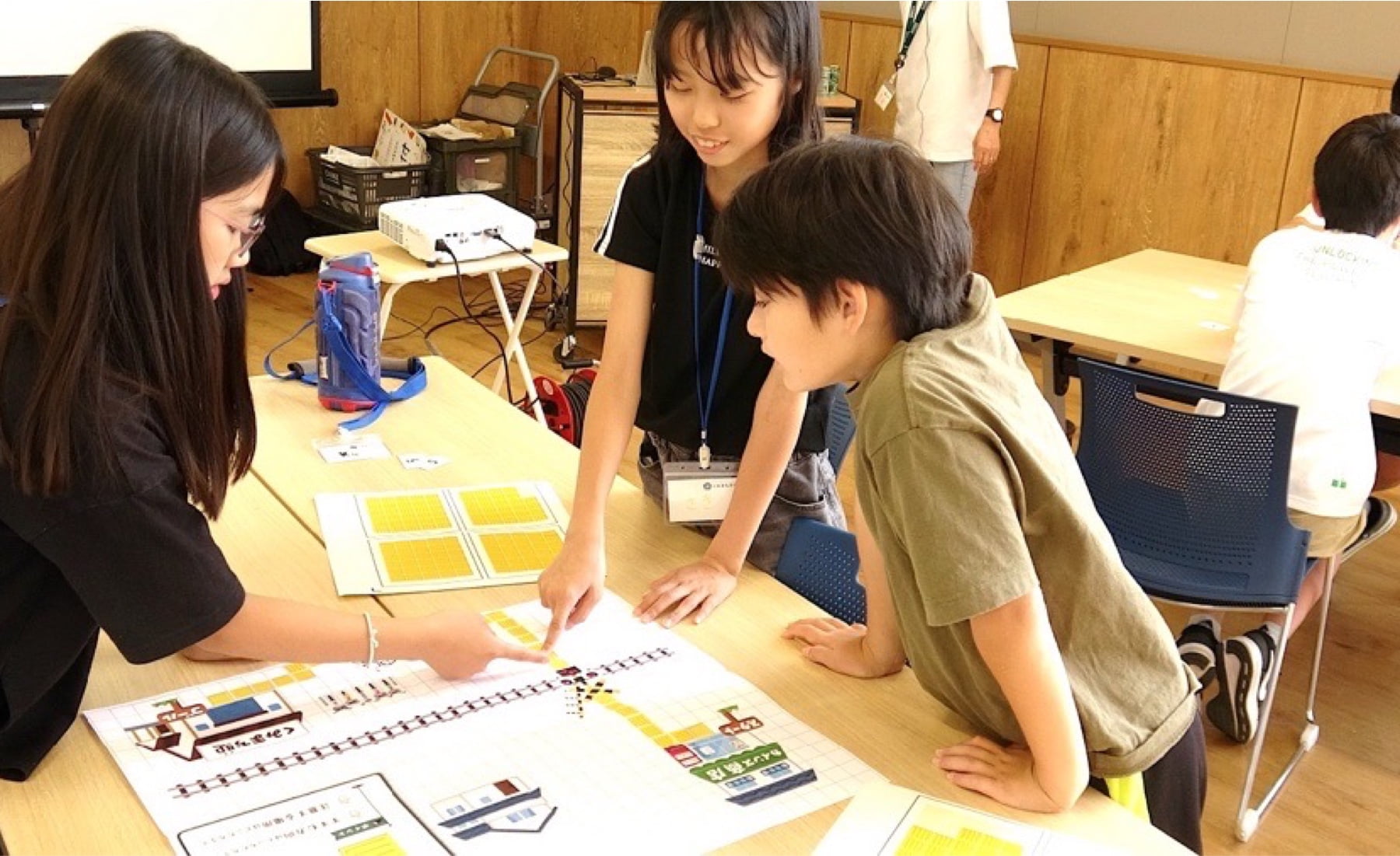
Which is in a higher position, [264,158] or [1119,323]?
[264,158]

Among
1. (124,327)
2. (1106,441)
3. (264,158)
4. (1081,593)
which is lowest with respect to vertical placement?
(1106,441)

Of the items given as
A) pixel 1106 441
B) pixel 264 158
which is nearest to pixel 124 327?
pixel 264 158

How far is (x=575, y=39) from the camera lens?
687cm

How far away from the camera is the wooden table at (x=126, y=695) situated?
1.12 meters

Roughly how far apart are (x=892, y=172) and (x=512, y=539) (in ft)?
2.54

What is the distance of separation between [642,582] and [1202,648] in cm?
151

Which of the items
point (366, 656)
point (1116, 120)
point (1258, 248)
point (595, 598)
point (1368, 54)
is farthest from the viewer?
point (1116, 120)

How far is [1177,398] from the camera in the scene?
2.42m

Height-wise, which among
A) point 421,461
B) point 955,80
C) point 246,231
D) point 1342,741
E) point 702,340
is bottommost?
point 1342,741

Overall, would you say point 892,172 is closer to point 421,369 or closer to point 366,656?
point 366,656

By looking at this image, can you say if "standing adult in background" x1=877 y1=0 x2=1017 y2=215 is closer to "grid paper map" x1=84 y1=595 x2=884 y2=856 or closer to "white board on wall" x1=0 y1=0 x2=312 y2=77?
"white board on wall" x1=0 y1=0 x2=312 y2=77

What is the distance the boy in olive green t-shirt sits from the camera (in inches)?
43.5

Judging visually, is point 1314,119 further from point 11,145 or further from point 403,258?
point 11,145

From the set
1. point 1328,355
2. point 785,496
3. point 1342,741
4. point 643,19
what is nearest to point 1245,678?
point 1342,741
